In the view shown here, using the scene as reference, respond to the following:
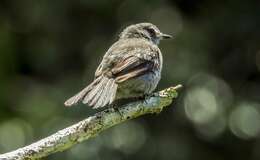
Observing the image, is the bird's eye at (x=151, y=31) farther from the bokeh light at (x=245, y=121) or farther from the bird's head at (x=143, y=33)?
the bokeh light at (x=245, y=121)

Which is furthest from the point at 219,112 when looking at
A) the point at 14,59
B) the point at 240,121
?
the point at 14,59

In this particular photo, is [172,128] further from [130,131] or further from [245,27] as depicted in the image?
[245,27]

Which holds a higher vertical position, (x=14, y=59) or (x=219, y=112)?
(x=14, y=59)

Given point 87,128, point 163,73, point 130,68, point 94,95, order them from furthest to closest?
point 163,73
point 130,68
point 94,95
point 87,128

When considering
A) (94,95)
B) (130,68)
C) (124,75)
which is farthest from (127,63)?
(94,95)

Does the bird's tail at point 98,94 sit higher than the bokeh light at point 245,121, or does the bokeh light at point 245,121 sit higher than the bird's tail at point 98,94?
the bird's tail at point 98,94

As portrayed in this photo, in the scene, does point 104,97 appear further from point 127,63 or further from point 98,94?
point 127,63

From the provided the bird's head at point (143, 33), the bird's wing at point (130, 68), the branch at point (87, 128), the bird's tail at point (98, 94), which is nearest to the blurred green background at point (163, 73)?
the bird's head at point (143, 33)
